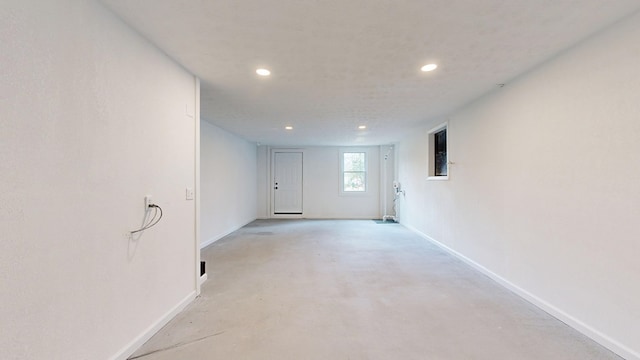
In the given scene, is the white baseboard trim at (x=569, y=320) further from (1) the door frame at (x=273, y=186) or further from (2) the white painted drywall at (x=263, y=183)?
(2) the white painted drywall at (x=263, y=183)

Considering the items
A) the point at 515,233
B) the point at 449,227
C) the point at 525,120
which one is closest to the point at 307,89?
the point at 525,120

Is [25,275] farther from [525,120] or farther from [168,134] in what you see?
[525,120]

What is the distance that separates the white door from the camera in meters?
8.42

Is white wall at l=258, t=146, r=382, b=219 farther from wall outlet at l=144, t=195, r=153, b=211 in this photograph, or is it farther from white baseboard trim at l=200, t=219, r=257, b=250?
wall outlet at l=144, t=195, r=153, b=211

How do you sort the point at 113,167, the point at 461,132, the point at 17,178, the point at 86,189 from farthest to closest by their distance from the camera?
the point at 461,132 < the point at 113,167 < the point at 86,189 < the point at 17,178

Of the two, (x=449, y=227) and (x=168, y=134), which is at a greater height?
(x=168, y=134)

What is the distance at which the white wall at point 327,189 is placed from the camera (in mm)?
8398

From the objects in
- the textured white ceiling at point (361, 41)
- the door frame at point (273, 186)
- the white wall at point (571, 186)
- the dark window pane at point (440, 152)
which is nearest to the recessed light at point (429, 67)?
the textured white ceiling at point (361, 41)

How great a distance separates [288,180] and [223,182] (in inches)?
113

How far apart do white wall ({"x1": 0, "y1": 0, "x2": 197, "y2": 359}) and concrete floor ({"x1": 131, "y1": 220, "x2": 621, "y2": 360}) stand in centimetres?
49

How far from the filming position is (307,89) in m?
3.18

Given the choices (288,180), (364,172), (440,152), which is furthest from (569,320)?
(288,180)

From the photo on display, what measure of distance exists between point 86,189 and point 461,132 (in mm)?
4241

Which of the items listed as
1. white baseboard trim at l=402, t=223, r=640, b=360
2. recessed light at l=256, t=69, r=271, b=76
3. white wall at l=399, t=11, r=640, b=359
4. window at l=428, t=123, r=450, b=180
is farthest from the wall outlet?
window at l=428, t=123, r=450, b=180
